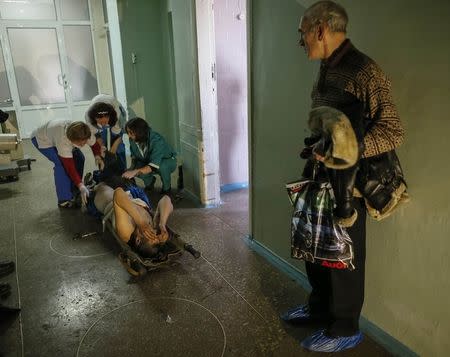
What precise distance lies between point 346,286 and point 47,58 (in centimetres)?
681

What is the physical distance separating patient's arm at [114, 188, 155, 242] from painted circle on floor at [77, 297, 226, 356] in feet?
1.48

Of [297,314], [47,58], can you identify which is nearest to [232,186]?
[297,314]

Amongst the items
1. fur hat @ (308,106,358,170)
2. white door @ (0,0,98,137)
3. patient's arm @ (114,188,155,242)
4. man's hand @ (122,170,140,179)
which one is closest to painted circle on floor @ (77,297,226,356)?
patient's arm @ (114,188,155,242)

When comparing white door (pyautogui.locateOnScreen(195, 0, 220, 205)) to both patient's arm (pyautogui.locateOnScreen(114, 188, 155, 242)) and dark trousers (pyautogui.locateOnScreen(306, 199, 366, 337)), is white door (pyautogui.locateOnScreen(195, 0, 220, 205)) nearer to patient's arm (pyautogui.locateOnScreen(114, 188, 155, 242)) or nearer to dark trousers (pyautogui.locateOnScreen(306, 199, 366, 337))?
patient's arm (pyautogui.locateOnScreen(114, 188, 155, 242))

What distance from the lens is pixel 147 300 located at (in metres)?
2.08

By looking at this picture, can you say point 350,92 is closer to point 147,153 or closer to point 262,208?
point 262,208

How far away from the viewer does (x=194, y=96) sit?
321cm

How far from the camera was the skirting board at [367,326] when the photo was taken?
161 centimetres

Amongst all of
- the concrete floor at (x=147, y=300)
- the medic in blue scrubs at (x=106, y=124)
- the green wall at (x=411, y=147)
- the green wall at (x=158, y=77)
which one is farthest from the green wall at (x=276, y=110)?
the medic in blue scrubs at (x=106, y=124)

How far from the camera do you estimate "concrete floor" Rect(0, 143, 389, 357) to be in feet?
5.72

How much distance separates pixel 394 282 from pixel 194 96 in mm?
2263

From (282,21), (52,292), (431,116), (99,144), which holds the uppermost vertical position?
(282,21)

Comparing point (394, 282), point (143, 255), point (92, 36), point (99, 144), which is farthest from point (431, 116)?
point (92, 36)

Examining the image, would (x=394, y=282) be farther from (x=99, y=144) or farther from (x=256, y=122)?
(x=99, y=144)
